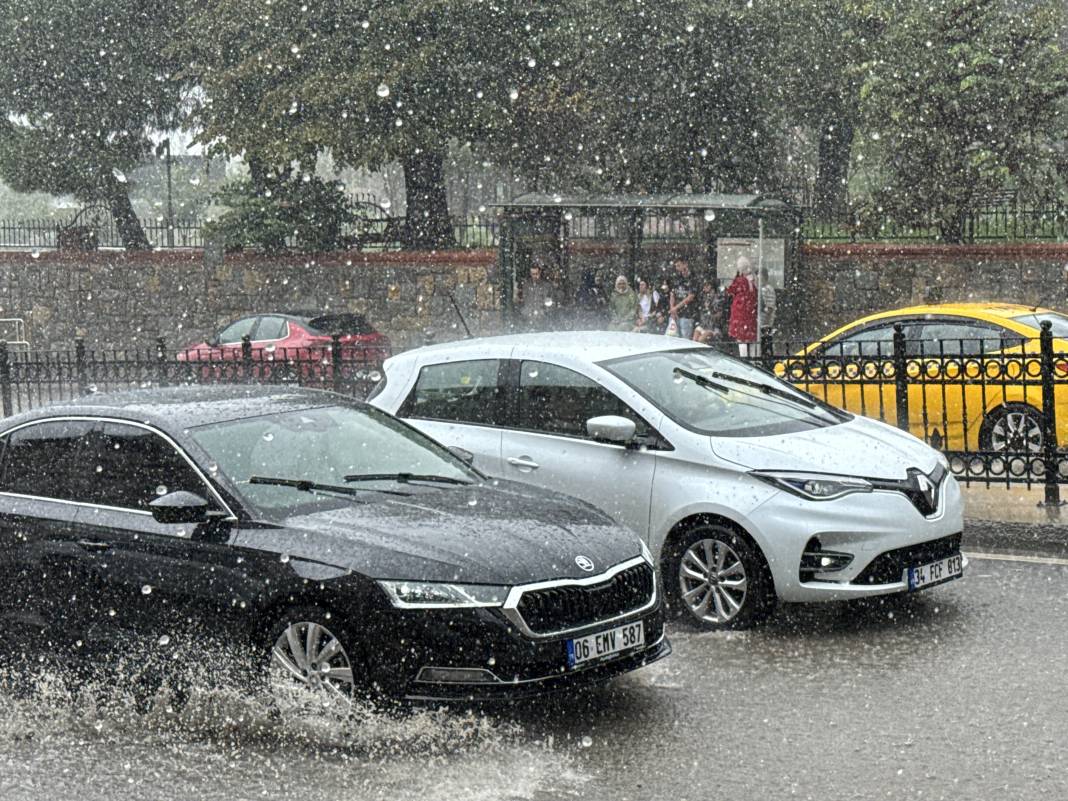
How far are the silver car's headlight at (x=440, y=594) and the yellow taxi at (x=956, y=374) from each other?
6.26 metres

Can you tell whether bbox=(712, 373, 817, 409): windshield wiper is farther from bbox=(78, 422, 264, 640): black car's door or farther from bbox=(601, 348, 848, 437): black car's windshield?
bbox=(78, 422, 264, 640): black car's door

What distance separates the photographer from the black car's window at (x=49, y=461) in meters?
7.29

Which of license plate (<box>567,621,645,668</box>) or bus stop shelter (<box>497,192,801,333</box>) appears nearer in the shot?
license plate (<box>567,621,645,668</box>)

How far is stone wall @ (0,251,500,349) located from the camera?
3139cm

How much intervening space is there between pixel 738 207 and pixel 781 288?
165 cm

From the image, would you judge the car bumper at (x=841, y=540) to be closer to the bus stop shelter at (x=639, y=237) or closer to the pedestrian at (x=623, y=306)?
the bus stop shelter at (x=639, y=237)

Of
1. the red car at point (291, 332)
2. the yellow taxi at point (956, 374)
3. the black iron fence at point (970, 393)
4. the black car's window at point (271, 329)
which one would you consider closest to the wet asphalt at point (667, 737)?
the black iron fence at point (970, 393)

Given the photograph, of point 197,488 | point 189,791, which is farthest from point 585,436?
point 189,791

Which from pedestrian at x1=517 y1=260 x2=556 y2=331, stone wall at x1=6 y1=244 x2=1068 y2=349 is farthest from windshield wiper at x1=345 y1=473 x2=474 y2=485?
pedestrian at x1=517 y1=260 x2=556 y2=331

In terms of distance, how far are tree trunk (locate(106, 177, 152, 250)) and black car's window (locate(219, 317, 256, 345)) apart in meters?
8.98

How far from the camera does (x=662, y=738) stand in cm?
641

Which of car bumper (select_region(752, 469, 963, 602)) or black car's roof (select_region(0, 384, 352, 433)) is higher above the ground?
black car's roof (select_region(0, 384, 352, 433))

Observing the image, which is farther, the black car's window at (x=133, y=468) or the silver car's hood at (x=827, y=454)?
the silver car's hood at (x=827, y=454)

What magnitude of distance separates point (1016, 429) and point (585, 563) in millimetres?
7385
